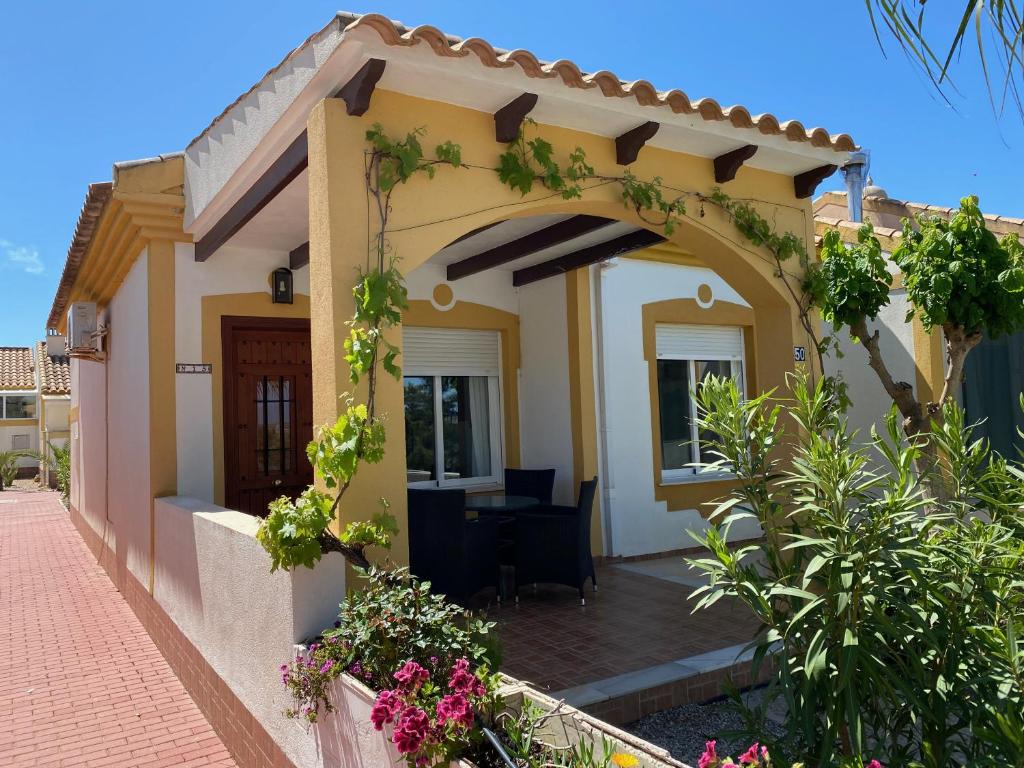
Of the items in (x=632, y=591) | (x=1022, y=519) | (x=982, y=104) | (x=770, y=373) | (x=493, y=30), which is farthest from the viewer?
(x=632, y=591)

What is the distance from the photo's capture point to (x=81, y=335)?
9.58 m

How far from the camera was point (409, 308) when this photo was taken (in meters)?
5.74

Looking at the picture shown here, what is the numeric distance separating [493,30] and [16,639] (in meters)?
7.41

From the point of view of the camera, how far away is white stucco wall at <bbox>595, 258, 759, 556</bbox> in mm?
8616

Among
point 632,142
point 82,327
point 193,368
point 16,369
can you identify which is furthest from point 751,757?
point 16,369

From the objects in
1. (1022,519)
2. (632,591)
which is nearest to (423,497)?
(632,591)

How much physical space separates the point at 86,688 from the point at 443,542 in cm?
315

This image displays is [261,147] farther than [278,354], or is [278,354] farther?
[278,354]

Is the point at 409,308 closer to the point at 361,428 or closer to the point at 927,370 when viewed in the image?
the point at 361,428

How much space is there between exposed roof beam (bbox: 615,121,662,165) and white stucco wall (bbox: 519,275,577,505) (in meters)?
3.37

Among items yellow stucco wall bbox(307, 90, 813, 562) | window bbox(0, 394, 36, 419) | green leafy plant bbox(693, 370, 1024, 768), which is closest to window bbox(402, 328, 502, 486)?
yellow stucco wall bbox(307, 90, 813, 562)

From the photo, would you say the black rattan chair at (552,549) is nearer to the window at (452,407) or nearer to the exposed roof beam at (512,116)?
the window at (452,407)

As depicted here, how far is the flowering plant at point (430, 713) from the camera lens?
2557 millimetres

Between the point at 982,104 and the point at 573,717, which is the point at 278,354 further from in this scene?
the point at 982,104
